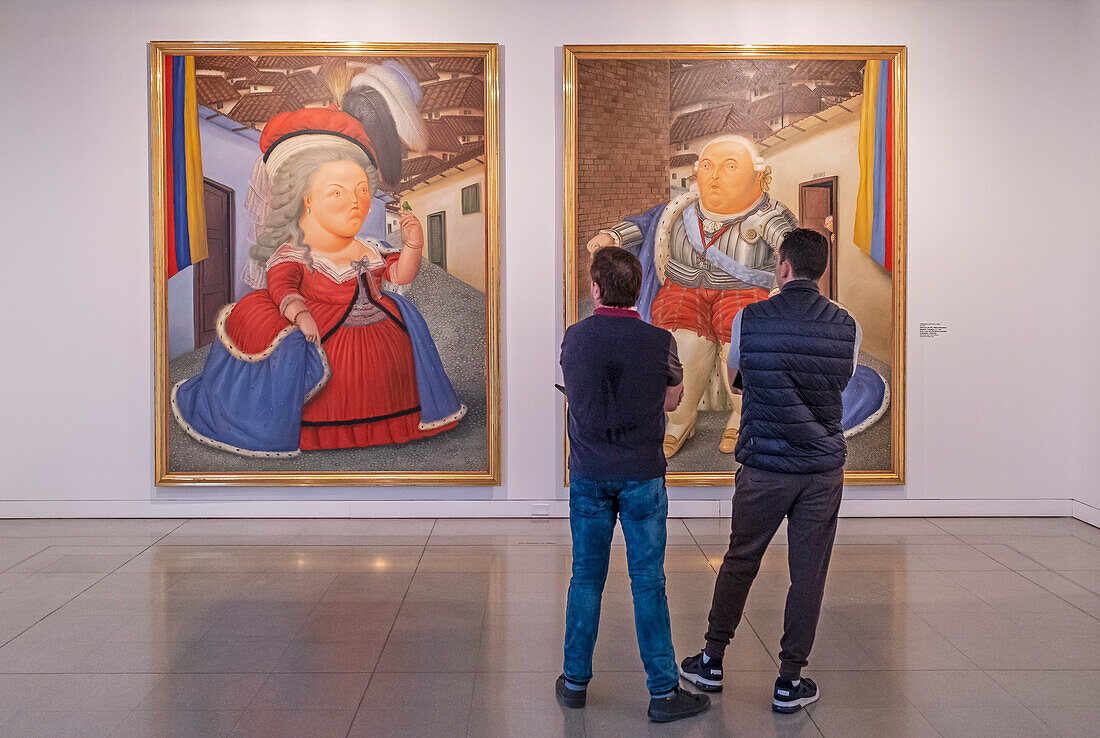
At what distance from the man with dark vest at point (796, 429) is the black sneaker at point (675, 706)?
0.27 meters

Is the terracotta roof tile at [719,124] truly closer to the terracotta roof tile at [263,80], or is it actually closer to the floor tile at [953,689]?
the terracotta roof tile at [263,80]

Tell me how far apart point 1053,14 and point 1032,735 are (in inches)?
189

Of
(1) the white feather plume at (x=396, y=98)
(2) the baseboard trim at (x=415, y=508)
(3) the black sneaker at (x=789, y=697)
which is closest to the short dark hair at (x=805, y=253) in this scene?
(3) the black sneaker at (x=789, y=697)

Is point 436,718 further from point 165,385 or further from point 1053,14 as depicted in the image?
point 1053,14

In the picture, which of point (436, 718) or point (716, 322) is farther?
point (716, 322)

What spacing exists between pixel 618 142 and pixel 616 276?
3.06 metres

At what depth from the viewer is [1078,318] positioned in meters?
6.03

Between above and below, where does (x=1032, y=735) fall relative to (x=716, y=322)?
below

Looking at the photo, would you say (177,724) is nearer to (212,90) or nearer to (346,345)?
(346,345)

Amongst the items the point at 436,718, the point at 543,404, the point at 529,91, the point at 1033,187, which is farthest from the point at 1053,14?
the point at 436,718

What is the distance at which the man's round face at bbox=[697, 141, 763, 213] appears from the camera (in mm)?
5945

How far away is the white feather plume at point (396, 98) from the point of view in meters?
5.92

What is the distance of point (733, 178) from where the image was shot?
19.5 ft

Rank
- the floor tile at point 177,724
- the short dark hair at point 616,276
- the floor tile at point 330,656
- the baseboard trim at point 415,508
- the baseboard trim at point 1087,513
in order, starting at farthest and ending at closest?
the baseboard trim at point 415,508, the baseboard trim at point 1087,513, the floor tile at point 330,656, the short dark hair at point 616,276, the floor tile at point 177,724
